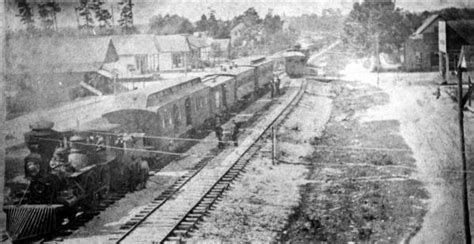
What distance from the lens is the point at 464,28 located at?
680 centimetres

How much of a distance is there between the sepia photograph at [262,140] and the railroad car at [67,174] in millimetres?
23

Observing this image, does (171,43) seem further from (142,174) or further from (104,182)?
(104,182)

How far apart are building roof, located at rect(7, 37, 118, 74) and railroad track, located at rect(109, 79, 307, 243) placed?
12.7 ft

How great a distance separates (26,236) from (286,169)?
4.38 m

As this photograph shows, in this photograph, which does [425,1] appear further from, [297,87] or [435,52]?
[297,87]

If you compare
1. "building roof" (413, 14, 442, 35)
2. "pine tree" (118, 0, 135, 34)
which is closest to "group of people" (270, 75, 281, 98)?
"pine tree" (118, 0, 135, 34)

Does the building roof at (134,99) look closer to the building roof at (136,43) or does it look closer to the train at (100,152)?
the train at (100,152)

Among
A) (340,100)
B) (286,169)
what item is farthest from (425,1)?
(286,169)

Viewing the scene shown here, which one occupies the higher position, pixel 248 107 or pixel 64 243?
pixel 248 107

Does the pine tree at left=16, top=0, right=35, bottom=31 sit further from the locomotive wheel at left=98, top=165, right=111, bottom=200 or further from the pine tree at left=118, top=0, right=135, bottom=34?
the locomotive wheel at left=98, top=165, right=111, bottom=200

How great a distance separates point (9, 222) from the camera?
6949 millimetres

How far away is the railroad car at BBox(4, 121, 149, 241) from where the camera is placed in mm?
6754

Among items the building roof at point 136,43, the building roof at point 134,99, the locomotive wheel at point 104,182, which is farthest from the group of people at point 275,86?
the locomotive wheel at point 104,182

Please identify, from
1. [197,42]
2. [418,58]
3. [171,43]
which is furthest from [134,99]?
[418,58]
